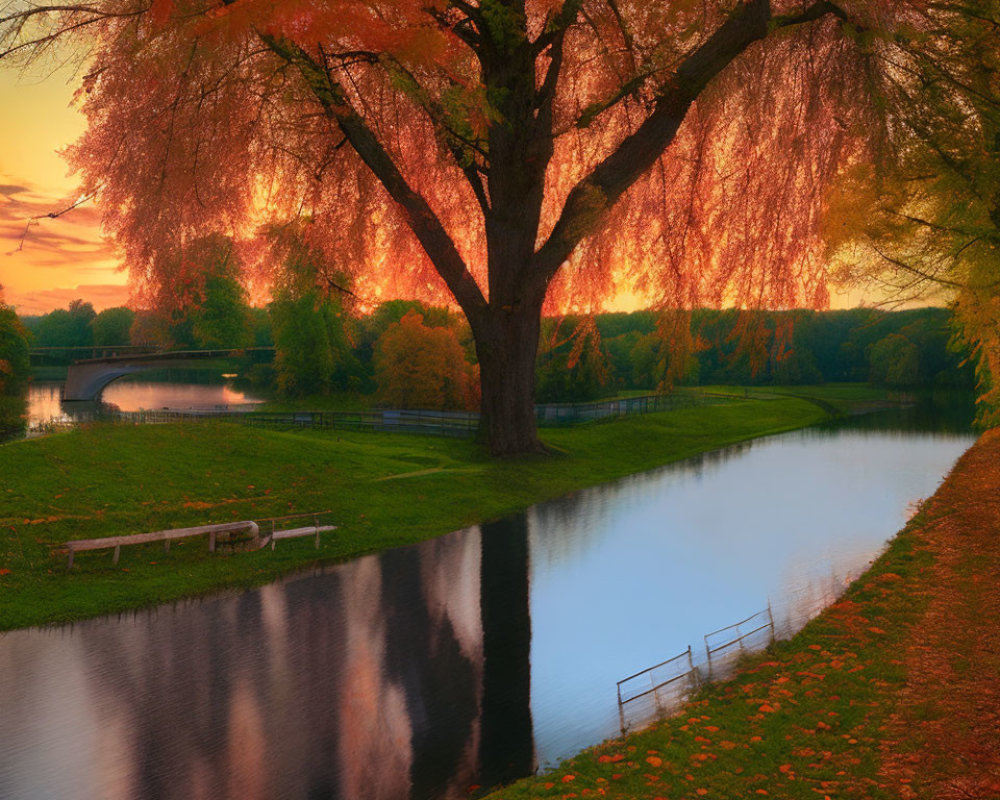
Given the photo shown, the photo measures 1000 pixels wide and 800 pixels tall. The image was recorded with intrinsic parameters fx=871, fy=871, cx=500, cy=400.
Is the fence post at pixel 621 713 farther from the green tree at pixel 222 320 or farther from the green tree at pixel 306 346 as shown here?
the green tree at pixel 222 320

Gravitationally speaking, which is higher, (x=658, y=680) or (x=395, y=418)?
(x=395, y=418)

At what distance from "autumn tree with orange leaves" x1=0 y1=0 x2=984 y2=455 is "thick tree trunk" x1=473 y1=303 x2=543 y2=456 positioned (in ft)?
0.21

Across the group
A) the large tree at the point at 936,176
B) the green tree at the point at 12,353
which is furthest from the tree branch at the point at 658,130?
the green tree at the point at 12,353

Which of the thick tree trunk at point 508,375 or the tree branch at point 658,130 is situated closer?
the tree branch at point 658,130

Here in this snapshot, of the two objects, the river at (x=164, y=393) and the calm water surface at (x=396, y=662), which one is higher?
the river at (x=164, y=393)

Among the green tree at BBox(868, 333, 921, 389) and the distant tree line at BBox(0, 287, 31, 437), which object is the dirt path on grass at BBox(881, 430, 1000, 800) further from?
the green tree at BBox(868, 333, 921, 389)

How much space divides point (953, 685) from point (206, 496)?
49.3 feet

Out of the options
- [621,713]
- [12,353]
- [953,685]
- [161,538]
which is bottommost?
[621,713]

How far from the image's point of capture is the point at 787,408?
66.2 m

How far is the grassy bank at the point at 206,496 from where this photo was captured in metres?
13.5

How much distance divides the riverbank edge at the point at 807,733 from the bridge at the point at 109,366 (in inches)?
1964

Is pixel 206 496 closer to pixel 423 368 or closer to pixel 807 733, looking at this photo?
pixel 807 733

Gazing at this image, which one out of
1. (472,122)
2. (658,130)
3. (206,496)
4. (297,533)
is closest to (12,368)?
(206,496)

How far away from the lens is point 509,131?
22797mm
